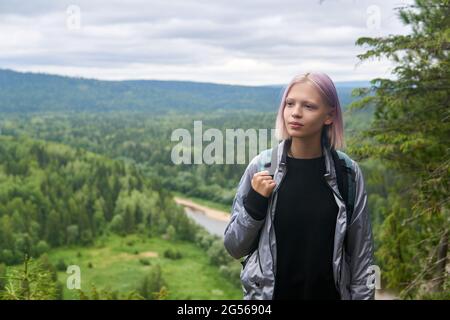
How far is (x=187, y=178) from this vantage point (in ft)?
301

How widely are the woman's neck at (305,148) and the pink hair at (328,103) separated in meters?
0.04

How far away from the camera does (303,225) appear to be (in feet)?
6.07

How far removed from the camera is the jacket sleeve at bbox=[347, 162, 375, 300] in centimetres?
188

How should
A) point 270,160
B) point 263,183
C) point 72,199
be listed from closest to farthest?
point 263,183, point 270,160, point 72,199

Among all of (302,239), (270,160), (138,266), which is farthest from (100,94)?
(302,239)

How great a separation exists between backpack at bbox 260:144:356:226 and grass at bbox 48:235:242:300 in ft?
189

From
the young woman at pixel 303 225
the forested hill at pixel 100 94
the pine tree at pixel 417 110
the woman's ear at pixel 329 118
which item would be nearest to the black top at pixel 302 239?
the young woman at pixel 303 225

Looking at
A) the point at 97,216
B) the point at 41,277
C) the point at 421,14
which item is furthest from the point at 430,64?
the point at 97,216

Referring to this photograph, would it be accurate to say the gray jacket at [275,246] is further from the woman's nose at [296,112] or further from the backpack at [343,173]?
the woman's nose at [296,112]

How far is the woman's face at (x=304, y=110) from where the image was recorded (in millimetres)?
1843

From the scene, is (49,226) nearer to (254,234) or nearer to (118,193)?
(118,193)

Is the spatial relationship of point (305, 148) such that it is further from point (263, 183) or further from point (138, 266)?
point (138, 266)

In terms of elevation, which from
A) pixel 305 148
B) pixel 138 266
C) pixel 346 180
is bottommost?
pixel 138 266

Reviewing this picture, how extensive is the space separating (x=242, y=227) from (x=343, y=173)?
0.41 m
